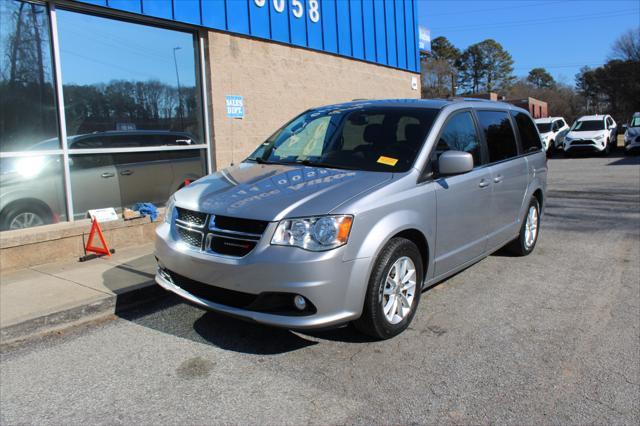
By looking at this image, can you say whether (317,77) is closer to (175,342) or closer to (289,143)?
(289,143)

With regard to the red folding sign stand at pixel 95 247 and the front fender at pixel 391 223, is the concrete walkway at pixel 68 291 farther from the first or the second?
the front fender at pixel 391 223

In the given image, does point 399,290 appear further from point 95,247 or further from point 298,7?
point 298,7

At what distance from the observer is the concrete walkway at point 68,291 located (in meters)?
4.46

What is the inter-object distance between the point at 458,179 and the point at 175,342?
9.16 feet

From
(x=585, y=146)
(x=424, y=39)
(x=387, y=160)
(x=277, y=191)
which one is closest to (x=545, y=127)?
(x=585, y=146)

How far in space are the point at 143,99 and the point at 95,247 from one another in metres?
2.52

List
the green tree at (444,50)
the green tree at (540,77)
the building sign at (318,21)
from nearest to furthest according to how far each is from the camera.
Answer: the building sign at (318,21)
the green tree at (444,50)
the green tree at (540,77)

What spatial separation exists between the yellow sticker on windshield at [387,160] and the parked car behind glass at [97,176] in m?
4.57

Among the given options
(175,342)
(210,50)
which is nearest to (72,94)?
(210,50)

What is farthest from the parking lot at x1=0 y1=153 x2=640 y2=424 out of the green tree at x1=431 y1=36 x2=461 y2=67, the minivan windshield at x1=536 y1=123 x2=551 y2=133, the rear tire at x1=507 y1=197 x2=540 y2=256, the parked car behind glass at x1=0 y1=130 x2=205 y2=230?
the green tree at x1=431 y1=36 x2=461 y2=67

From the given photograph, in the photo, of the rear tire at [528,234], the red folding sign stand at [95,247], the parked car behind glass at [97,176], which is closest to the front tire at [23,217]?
the parked car behind glass at [97,176]

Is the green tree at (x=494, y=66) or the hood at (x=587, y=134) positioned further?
the green tree at (x=494, y=66)

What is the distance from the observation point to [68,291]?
5168 mm

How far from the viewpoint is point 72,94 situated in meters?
7.00
